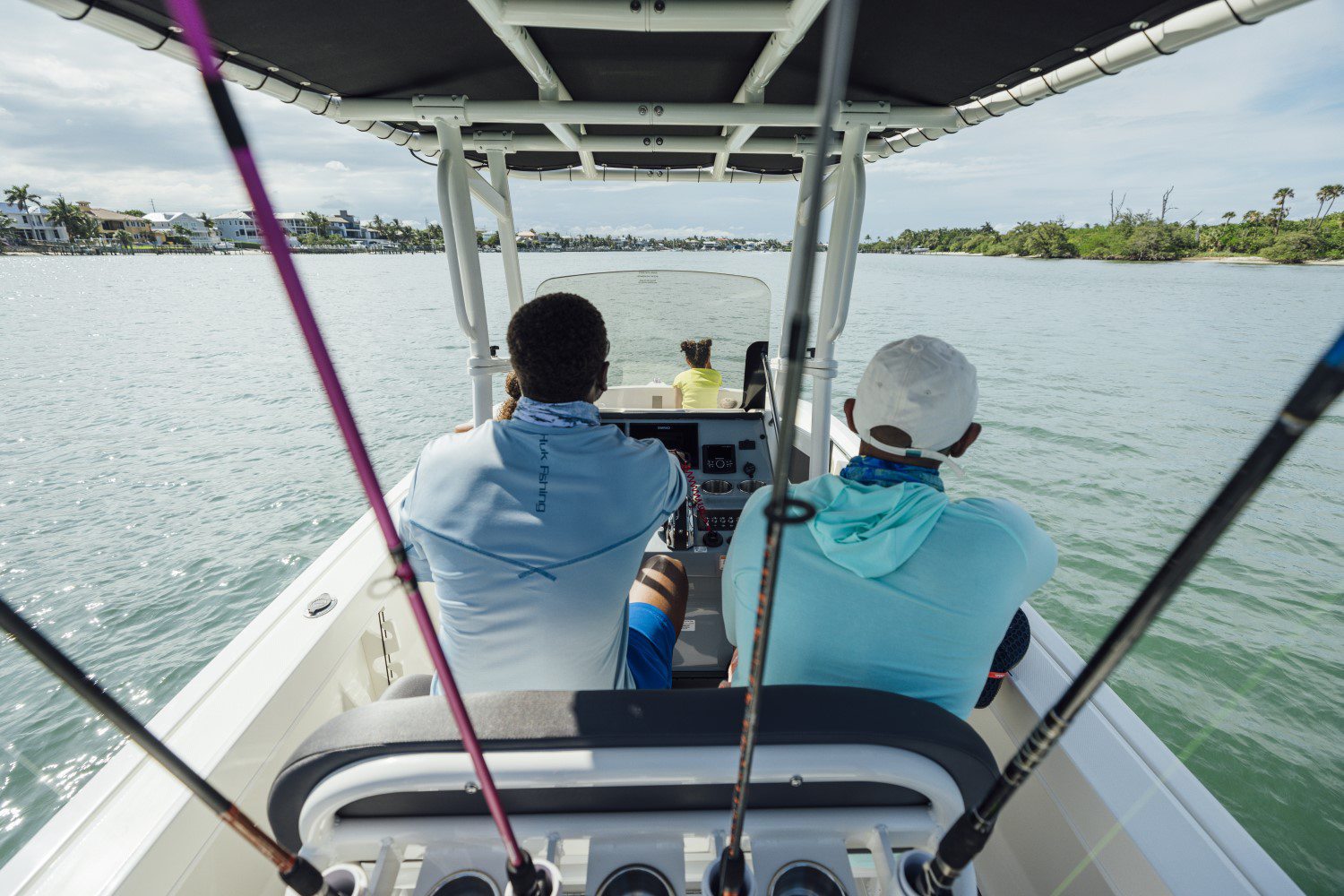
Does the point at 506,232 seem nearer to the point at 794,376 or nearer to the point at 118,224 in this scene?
the point at 794,376

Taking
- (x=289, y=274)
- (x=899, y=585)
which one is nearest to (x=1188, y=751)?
(x=899, y=585)

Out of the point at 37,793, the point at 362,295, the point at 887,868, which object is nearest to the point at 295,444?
the point at 37,793

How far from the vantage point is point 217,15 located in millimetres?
1907

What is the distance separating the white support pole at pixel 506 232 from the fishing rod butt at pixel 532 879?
10.3 ft

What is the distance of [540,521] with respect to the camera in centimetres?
119

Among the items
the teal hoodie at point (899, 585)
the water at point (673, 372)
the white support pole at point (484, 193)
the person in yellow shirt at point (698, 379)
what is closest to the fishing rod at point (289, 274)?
the teal hoodie at point (899, 585)

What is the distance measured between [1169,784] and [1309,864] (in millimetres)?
2236

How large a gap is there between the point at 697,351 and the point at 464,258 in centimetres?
143

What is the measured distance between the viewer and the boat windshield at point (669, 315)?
11.7 feet

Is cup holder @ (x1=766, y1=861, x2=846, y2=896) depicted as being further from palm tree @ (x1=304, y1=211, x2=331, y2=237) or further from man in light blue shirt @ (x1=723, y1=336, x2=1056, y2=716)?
palm tree @ (x1=304, y1=211, x2=331, y2=237)

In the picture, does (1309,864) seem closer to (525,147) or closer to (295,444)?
(525,147)

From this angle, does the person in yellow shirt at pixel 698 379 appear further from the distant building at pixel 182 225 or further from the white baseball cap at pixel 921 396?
the distant building at pixel 182 225

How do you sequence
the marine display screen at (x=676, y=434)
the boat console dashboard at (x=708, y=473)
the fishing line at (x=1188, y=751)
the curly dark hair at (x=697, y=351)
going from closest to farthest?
the fishing line at (x=1188, y=751) < the boat console dashboard at (x=708, y=473) < the marine display screen at (x=676, y=434) < the curly dark hair at (x=697, y=351)

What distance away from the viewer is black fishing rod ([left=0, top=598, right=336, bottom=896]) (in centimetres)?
55
